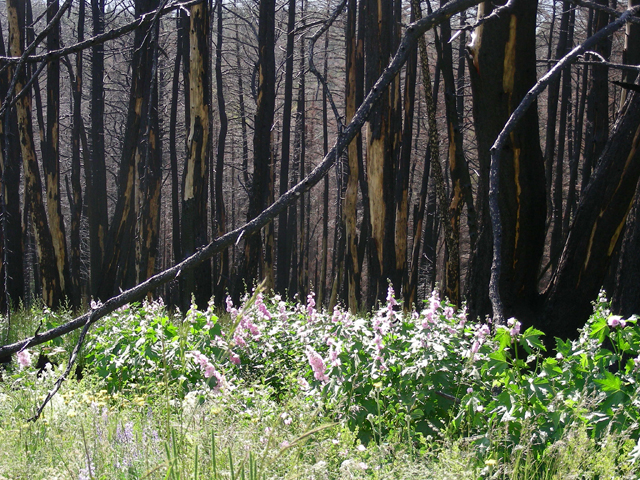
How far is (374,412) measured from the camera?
3.20 m

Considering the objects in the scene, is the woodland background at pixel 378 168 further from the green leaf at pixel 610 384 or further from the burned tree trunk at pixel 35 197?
the green leaf at pixel 610 384

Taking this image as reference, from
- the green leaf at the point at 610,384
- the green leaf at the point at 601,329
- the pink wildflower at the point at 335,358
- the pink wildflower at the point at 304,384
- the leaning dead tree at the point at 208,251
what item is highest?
the leaning dead tree at the point at 208,251

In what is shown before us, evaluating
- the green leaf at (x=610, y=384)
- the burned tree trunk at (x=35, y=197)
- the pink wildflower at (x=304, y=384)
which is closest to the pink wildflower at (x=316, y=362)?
the pink wildflower at (x=304, y=384)

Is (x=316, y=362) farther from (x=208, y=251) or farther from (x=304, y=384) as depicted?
(x=208, y=251)

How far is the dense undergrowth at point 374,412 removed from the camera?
225 centimetres

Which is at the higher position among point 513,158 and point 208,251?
point 513,158

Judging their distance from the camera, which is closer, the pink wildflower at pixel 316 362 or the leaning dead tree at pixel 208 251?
the leaning dead tree at pixel 208 251

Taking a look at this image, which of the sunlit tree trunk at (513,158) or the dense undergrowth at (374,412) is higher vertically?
the sunlit tree trunk at (513,158)

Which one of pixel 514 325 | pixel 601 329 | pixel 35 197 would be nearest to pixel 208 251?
pixel 514 325

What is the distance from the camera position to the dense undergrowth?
225 cm

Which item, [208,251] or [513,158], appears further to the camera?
[513,158]

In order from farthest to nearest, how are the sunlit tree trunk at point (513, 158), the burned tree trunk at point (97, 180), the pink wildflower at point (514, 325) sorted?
the burned tree trunk at point (97, 180) < the sunlit tree trunk at point (513, 158) < the pink wildflower at point (514, 325)

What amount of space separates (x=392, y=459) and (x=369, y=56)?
24.0 feet

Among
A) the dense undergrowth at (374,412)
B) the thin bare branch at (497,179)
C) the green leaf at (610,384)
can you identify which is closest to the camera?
the thin bare branch at (497,179)
